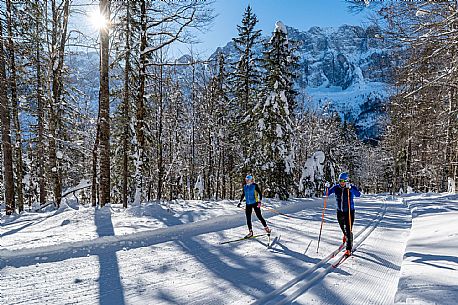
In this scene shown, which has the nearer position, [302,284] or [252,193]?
[302,284]

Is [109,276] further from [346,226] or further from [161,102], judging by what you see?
[161,102]

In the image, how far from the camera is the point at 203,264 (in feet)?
19.7

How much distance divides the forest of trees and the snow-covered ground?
390cm

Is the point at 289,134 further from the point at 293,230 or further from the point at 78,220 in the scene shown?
the point at 78,220

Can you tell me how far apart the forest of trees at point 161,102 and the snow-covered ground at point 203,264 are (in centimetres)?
390

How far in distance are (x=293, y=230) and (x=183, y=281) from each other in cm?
552

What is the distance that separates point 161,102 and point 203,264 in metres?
16.7

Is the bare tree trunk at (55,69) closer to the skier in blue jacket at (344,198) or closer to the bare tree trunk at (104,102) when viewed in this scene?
the bare tree trunk at (104,102)

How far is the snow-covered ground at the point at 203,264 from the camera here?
4.47 meters

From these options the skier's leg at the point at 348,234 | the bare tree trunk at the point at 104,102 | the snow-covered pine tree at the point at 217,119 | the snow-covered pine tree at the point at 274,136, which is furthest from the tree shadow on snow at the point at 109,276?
the snow-covered pine tree at the point at 217,119

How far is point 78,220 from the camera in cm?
903

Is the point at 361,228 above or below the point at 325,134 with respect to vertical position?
below

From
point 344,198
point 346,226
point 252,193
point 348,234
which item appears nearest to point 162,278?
point 252,193

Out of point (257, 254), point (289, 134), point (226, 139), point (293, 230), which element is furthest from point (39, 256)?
point (226, 139)
